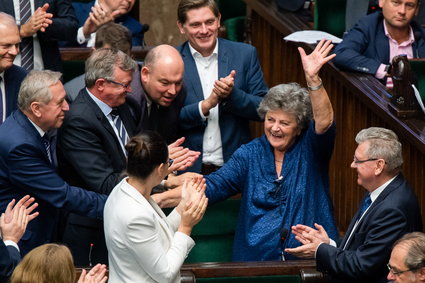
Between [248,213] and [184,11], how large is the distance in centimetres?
118

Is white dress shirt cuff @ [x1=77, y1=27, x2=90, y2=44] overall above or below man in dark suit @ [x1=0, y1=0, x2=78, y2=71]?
below

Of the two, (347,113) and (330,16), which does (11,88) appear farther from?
(330,16)

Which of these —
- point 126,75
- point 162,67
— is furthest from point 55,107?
point 162,67

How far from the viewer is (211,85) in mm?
5117

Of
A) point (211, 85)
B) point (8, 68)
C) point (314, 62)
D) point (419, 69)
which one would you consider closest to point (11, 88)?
point (8, 68)

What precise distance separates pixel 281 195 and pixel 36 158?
1.03 m

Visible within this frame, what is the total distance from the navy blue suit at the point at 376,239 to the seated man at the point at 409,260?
0.72 ft

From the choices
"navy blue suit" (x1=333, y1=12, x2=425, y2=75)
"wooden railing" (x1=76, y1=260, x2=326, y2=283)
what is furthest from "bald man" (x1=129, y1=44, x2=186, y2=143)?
"navy blue suit" (x1=333, y1=12, x2=425, y2=75)

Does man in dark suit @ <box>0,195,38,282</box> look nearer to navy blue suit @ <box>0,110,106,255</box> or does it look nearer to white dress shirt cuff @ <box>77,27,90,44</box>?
navy blue suit @ <box>0,110,106,255</box>

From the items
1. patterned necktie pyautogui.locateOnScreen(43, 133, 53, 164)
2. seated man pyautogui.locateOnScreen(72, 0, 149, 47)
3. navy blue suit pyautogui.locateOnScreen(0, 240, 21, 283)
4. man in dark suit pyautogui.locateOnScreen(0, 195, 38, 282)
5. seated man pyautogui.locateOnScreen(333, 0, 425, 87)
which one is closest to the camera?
navy blue suit pyautogui.locateOnScreen(0, 240, 21, 283)

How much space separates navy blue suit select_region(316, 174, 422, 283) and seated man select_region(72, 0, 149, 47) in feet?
7.72

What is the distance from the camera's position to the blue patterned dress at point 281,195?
4348 millimetres

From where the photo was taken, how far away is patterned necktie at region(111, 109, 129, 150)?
4461 millimetres

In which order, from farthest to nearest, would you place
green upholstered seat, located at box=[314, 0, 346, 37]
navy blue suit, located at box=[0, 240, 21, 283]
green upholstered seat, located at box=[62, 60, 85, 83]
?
green upholstered seat, located at box=[314, 0, 346, 37], green upholstered seat, located at box=[62, 60, 85, 83], navy blue suit, located at box=[0, 240, 21, 283]
